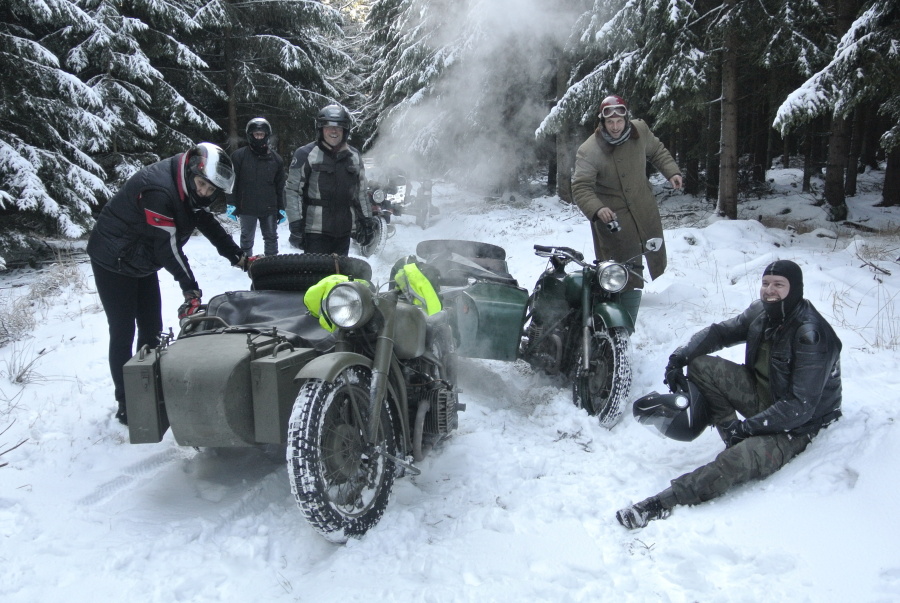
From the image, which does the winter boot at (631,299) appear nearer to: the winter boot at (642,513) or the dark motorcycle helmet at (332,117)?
the winter boot at (642,513)

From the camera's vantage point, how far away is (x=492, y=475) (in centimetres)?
343

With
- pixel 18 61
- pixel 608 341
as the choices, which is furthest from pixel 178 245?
pixel 18 61

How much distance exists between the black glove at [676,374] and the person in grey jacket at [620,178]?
1.36 metres

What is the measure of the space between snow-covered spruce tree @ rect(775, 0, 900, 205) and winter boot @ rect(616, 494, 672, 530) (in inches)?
217

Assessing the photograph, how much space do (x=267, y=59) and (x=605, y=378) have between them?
46.0 feet

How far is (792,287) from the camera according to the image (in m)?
2.99

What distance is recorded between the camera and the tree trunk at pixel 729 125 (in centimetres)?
906

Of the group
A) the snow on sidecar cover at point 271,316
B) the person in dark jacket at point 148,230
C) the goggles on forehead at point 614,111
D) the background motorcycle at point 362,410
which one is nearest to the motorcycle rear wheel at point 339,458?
the background motorcycle at point 362,410

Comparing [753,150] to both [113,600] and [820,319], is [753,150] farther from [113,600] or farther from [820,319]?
[113,600]

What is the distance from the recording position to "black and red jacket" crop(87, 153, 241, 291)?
11.7 ft

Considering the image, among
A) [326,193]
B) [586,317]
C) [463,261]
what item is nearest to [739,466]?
[586,317]

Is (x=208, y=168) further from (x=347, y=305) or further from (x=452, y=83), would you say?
(x=452, y=83)

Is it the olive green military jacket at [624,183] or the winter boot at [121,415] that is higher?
the olive green military jacket at [624,183]

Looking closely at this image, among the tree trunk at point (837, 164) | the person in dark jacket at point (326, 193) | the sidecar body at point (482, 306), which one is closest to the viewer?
the sidecar body at point (482, 306)
